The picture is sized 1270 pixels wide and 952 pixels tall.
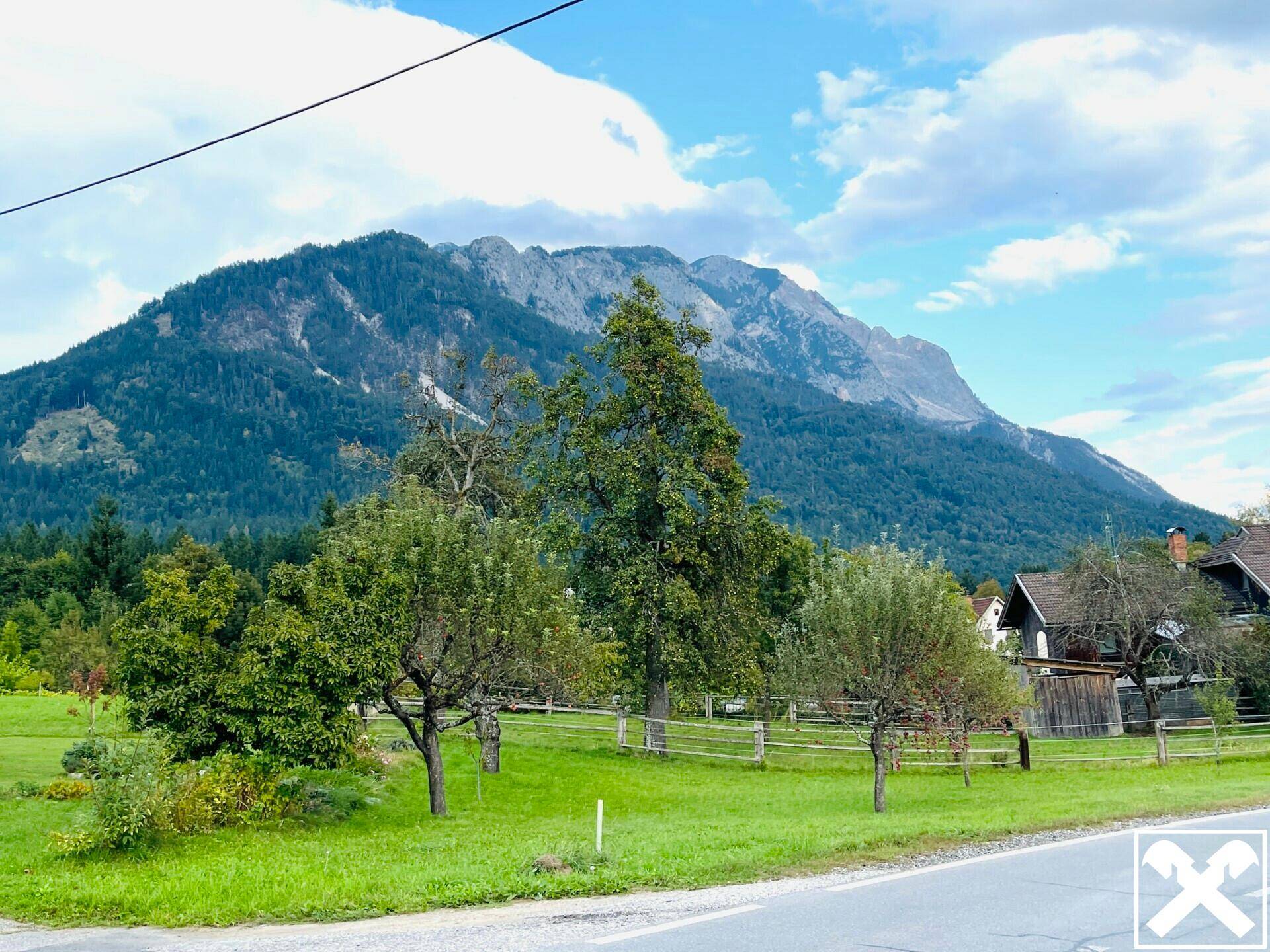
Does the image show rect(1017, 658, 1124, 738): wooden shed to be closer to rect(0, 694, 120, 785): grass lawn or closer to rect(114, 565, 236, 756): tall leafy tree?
rect(114, 565, 236, 756): tall leafy tree

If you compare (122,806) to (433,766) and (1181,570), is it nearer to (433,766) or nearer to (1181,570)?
(433,766)

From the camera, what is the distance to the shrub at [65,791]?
20.4 metres

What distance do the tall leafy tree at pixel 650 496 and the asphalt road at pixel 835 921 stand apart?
23.0 metres

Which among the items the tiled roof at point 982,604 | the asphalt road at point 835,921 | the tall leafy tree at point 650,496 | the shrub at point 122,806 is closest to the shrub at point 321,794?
the shrub at point 122,806

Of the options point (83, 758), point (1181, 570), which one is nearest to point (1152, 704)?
point (1181, 570)

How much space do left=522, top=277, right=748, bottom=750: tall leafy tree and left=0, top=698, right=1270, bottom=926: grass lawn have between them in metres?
4.53

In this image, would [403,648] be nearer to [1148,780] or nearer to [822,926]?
[822,926]

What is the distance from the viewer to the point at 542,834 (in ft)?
62.3

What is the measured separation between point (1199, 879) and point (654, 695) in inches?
1064

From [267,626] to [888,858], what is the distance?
12.1m

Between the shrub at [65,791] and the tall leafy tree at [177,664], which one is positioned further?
A: the shrub at [65,791]

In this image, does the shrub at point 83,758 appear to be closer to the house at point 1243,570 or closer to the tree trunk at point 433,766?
the tree trunk at point 433,766

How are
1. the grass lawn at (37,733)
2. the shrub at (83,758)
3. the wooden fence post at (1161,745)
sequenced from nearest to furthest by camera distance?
1. the shrub at (83,758)
2. the grass lawn at (37,733)
3. the wooden fence post at (1161,745)

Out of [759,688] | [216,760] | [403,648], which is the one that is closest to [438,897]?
[216,760]
